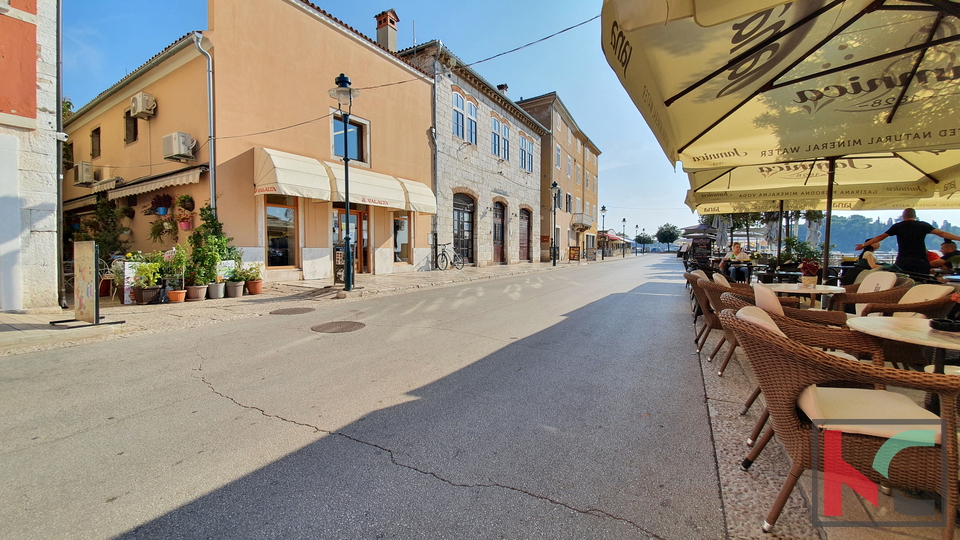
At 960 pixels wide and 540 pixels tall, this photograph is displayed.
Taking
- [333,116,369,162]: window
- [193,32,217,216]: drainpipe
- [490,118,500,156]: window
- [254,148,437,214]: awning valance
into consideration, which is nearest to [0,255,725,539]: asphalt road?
[193,32,217,216]: drainpipe

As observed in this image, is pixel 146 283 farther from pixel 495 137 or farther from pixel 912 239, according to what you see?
pixel 495 137

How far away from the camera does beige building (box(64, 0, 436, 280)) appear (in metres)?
9.83

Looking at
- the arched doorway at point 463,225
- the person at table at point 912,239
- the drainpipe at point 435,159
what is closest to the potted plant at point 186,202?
the drainpipe at point 435,159

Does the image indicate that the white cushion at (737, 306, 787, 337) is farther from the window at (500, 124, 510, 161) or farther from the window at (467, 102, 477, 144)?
the window at (500, 124, 510, 161)

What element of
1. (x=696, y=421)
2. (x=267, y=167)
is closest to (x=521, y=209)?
(x=267, y=167)

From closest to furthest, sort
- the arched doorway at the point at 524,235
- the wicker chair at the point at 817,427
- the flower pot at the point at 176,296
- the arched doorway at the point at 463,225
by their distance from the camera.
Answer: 1. the wicker chair at the point at 817,427
2. the flower pot at the point at 176,296
3. the arched doorway at the point at 463,225
4. the arched doorway at the point at 524,235

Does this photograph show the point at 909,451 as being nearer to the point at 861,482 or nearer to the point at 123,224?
the point at 861,482

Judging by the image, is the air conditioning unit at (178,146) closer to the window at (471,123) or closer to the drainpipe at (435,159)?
the drainpipe at (435,159)

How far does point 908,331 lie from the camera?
7.36 ft

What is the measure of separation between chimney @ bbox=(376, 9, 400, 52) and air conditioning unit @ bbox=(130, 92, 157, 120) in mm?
8322

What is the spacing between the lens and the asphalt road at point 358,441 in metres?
1.89

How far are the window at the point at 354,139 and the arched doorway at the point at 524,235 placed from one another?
43.0ft

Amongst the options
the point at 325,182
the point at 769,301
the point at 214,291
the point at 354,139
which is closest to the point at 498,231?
the point at 354,139

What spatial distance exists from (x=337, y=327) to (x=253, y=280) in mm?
4591
